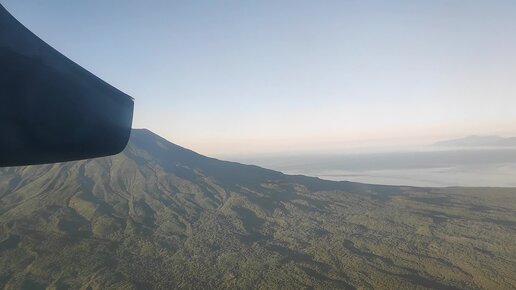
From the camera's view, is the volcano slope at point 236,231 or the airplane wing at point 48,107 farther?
the volcano slope at point 236,231

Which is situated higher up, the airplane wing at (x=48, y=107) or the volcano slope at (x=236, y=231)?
the airplane wing at (x=48, y=107)

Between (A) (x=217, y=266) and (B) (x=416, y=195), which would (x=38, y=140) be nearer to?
(A) (x=217, y=266)

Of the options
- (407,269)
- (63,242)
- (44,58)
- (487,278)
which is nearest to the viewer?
(44,58)

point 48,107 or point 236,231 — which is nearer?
point 48,107

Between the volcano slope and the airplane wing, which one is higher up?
the airplane wing

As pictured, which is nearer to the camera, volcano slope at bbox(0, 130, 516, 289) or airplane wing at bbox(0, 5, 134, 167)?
airplane wing at bbox(0, 5, 134, 167)

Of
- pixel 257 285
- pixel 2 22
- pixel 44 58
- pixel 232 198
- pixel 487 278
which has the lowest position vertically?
pixel 257 285

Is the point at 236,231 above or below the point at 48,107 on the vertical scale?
below

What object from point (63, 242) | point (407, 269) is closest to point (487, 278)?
point (407, 269)
